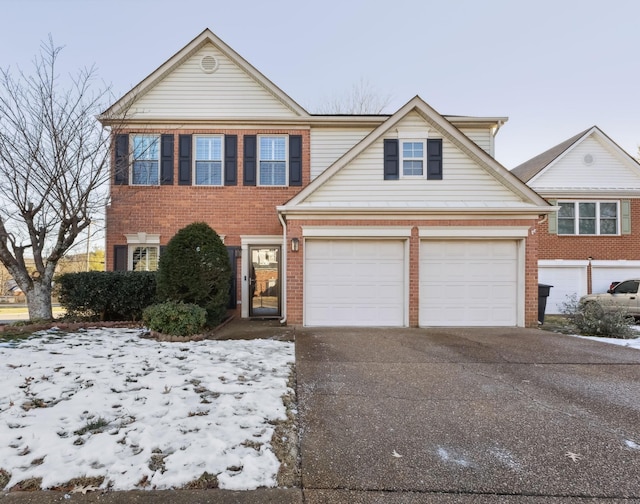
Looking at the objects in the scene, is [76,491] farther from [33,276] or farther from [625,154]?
[625,154]

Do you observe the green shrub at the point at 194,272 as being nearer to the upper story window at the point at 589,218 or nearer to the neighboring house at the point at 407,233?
the neighboring house at the point at 407,233

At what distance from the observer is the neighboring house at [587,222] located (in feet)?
44.0

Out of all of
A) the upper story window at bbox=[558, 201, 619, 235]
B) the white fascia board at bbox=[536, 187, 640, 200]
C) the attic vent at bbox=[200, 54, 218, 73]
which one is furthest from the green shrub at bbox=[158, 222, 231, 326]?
the upper story window at bbox=[558, 201, 619, 235]

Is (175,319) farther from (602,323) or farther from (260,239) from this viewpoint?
(602,323)

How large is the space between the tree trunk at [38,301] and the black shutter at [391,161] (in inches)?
338

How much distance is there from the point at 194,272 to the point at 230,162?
4.24 metres

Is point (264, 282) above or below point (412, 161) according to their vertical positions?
below

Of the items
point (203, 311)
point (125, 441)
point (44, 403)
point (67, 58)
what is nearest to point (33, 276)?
point (203, 311)

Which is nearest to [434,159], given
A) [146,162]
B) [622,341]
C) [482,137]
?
[482,137]

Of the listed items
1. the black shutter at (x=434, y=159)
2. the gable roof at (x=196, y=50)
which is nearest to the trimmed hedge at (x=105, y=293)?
the gable roof at (x=196, y=50)

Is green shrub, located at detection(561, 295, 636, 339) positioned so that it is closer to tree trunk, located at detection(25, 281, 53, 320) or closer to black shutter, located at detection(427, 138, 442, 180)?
black shutter, located at detection(427, 138, 442, 180)

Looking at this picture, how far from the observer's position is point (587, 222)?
44.6 ft

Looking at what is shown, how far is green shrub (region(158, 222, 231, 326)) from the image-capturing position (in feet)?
25.7

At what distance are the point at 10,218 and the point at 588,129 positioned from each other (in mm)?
19164
